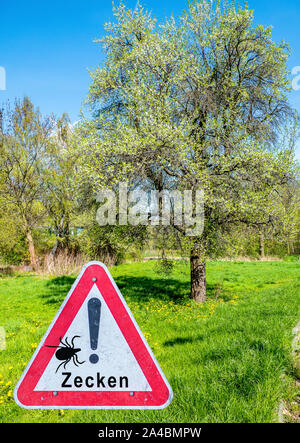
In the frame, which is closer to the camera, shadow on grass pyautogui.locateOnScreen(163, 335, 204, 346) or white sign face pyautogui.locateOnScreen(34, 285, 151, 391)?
white sign face pyautogui.locateOnScreen(34, 285, 151, 391)

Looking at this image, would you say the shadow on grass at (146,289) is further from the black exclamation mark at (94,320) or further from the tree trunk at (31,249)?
the black exclamation mark at (94,320)

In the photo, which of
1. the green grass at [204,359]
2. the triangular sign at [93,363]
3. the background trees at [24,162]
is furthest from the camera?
the background trees at [24,162]

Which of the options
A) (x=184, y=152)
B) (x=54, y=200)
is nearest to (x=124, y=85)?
(x=184, y=152)

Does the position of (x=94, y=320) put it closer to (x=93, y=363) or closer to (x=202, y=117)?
(x=93, y=363)

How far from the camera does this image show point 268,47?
912 centimetres

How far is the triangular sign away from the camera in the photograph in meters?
1.81

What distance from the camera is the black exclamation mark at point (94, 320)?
187cm

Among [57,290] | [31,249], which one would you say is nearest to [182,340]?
[57,290]

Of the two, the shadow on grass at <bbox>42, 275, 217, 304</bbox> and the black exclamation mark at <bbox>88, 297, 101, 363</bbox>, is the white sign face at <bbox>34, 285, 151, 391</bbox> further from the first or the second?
the shadow on grass at <bbox>42, 275, 217, 304</bbox>

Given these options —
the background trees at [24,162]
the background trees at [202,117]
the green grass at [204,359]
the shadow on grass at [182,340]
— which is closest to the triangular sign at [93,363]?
the green grass at [204,359]

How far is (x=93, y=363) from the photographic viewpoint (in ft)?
6.07

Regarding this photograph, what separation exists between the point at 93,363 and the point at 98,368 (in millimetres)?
48

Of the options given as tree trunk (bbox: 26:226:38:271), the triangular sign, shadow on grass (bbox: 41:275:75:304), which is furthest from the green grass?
tree trunk (bbox: 26:226:38:271)
